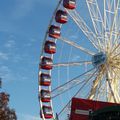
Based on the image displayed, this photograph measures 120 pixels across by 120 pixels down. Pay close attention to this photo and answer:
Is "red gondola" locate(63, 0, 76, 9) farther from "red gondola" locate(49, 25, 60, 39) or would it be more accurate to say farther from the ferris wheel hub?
the ferris wheel hub

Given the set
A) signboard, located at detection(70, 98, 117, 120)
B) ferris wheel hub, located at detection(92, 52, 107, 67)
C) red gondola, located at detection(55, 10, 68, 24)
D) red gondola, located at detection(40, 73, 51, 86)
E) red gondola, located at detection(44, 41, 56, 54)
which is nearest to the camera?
signboard, located at detection(70, 98, 117, 120)

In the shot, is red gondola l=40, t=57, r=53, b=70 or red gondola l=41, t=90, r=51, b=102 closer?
red gondola l=41, t=90, r=51, b=102

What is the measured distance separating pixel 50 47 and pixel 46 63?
1.96 m

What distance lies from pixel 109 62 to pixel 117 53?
152cm

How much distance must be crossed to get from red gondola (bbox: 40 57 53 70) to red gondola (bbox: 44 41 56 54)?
0.94 metres

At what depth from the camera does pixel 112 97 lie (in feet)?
168

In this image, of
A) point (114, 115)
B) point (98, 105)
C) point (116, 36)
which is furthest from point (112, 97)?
point (114, 115)

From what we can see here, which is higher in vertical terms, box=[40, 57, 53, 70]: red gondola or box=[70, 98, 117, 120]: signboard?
box=[40, 57, 53, 70]: red gondola

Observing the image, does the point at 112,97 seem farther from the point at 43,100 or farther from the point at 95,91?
the point at 43,100

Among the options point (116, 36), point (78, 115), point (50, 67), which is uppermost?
point (116, 36)

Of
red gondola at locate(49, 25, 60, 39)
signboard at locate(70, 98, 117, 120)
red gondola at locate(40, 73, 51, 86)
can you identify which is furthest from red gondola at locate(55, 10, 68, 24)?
signboard at locate(70, 98, 117, 120)

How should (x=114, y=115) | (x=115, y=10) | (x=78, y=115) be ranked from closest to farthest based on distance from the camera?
(x=114, y=115) < (x=78, y=115) < (x=115, y=10)

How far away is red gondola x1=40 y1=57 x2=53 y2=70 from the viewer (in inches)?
2242

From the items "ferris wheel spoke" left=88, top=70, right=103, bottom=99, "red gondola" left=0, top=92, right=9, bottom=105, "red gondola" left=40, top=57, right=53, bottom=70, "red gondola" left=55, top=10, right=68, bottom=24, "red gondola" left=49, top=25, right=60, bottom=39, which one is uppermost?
"red gondola" left=55, top=10, right=68, bottom=24
